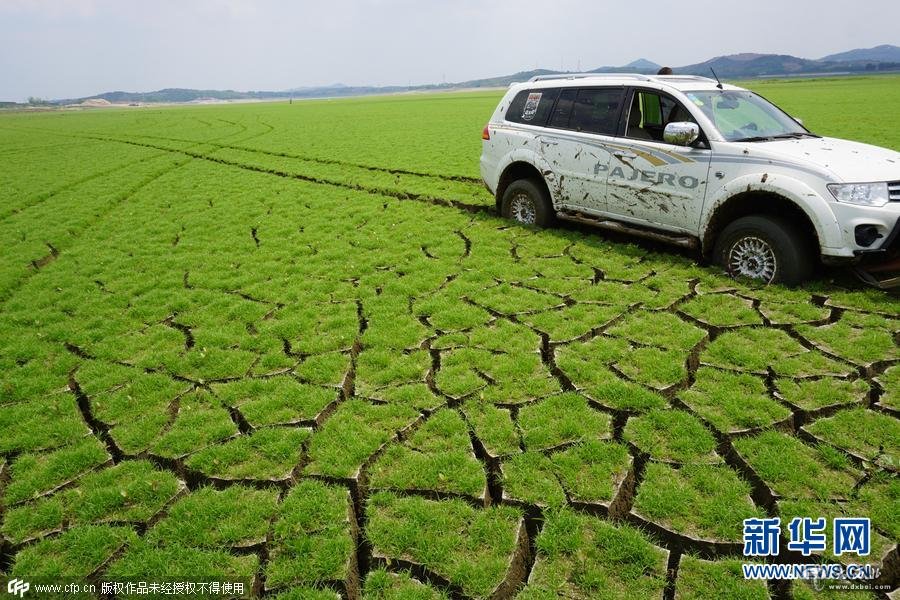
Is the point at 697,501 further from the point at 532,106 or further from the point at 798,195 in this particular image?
the point at 532,106

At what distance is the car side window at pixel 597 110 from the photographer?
6742 millimetres

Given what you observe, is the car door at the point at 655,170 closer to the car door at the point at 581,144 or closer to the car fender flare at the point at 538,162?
the car door at the point at 581,144

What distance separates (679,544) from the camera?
277 cm

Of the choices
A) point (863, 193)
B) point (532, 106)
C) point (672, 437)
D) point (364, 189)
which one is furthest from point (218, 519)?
point (364, 189)

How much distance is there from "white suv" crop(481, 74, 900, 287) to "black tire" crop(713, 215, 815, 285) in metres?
0.01

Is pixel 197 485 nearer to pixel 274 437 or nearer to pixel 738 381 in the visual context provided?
pixel 274 437

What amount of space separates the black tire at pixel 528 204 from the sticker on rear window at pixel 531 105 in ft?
3.02

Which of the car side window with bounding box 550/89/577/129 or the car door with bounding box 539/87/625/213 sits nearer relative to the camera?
the car door with bounding box 539/87/625/213

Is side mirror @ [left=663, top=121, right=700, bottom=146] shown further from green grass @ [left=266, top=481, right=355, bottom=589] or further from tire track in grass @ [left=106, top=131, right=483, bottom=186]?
tire track in grass @ [left=106, top=131, right=483, bottom=186]

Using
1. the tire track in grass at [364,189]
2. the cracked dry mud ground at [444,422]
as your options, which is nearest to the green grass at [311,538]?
→ the cracked dry mud ground at [444,422]

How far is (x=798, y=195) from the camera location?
5066mm

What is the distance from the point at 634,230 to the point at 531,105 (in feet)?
8.51

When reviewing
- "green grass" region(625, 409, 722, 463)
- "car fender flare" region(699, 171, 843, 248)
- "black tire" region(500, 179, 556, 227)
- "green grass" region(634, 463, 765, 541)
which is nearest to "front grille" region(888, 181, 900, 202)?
"car fender flare" region(699, 171, 843, 248)

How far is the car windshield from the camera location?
5.89 meters
